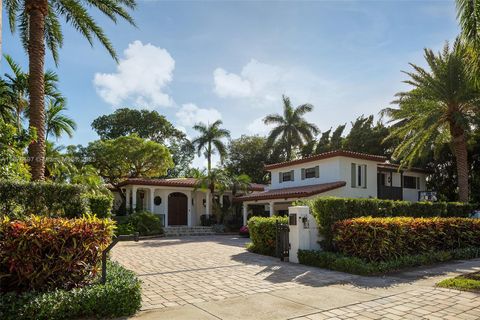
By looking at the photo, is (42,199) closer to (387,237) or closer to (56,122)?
(387,237)

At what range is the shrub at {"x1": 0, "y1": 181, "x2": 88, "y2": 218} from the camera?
27.5 feet

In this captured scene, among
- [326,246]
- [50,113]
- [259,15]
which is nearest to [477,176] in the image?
[326,246]

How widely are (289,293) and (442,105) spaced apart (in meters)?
17.1

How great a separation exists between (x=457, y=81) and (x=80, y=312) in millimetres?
20713

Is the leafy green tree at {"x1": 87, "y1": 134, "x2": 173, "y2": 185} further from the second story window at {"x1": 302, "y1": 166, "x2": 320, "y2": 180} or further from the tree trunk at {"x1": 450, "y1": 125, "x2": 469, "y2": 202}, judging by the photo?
the tree trunk at {"x1": 450, "y1": 125, "x2": 469, "y2": 202}

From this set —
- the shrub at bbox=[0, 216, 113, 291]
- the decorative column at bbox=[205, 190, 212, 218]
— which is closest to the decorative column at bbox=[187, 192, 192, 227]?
the decorative column at bbox=[205, 190, 212, 218]

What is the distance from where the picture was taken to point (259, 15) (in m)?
11.6

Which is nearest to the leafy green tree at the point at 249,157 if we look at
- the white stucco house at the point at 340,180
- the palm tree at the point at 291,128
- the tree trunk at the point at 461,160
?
the palm tree at the point at 291,128

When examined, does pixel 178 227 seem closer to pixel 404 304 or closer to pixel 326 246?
pixel 326 246

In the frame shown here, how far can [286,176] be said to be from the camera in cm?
2705

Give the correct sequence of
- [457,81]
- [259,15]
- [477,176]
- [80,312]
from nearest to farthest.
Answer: [80,312] < [259,15] < [457,81] < [477,176]

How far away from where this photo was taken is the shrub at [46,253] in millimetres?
5766

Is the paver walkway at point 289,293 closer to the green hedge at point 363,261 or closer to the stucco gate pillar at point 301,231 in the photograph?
the green hedge at point 363,261

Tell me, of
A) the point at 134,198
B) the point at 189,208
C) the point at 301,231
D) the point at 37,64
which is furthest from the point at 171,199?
the point at 301,231
